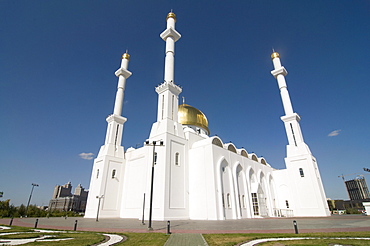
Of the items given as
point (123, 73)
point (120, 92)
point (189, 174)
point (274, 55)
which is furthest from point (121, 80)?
point (274, 55)

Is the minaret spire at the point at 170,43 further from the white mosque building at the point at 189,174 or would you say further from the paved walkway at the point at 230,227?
the paved walkway at the point at 230,227

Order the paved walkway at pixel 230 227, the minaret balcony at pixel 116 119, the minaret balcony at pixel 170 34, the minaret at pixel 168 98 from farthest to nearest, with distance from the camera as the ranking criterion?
the minaret balcony at pixel 116 119, the minaret balcony at pixel 170 34, the minaret at pixel 168 98, the paved walkway at pixel 230 227

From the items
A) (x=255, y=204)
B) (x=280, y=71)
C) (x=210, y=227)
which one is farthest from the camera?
(x=280, y=71)

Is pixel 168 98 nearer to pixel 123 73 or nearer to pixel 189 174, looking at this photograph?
pixel 189 174

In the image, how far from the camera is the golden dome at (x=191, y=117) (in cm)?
3144

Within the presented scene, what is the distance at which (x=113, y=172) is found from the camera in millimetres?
28109

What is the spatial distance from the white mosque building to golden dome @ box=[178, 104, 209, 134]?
16 centimetres

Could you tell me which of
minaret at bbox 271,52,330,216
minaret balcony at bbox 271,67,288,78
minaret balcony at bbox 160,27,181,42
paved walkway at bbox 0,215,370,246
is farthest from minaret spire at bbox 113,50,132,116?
minaret at bbox 271,52,330,216

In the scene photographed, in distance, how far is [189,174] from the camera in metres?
22.6

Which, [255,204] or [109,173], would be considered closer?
[255,204]

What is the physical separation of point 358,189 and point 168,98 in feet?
266

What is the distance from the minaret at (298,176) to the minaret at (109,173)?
78.7 ft

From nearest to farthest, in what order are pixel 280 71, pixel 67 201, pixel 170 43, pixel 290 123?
pixel 170 43 < pixel 290 123 < pixel 280 71 < pixel 67 201

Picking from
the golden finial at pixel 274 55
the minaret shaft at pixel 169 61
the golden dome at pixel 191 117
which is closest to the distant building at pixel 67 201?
the golden dome at pixel 191 117
